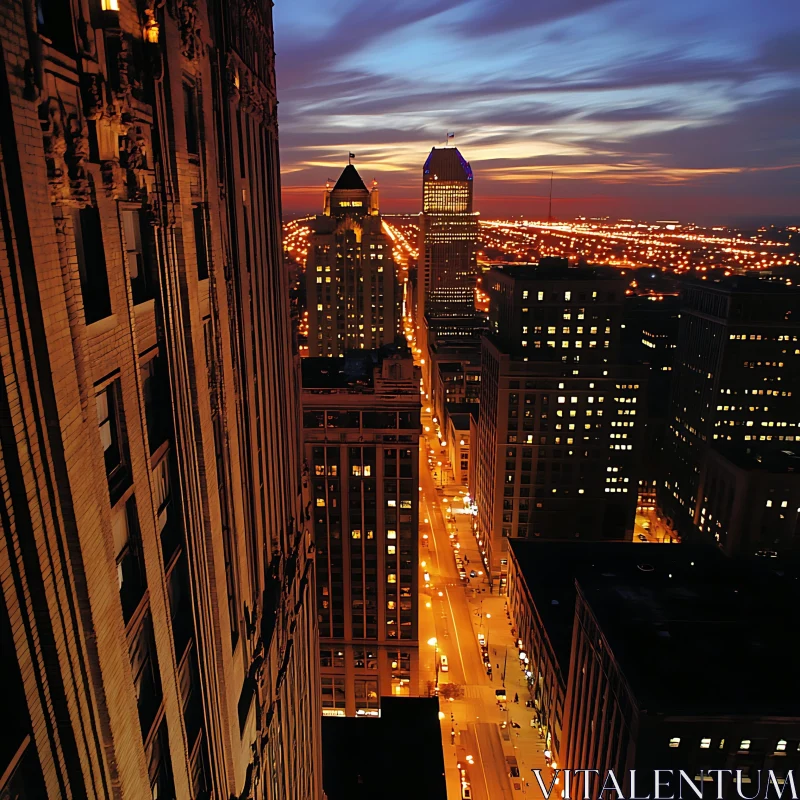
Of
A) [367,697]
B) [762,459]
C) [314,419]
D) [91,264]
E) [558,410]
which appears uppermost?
[91,264]

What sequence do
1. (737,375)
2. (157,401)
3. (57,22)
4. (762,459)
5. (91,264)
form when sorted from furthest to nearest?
(737,375) < (762,459) < (157,401) < (91,264) < (57,22)

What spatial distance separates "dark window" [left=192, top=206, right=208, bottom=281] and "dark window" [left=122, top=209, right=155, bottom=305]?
4.16 metres

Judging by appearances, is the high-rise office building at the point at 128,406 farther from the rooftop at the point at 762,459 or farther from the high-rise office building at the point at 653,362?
the rooftop at the point at 762,459

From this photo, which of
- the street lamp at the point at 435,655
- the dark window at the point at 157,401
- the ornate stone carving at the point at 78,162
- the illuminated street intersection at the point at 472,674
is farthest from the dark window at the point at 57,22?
the street lamp at the point at 435,655

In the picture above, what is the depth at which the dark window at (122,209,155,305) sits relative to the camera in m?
15.2

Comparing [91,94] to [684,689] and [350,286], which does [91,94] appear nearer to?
[684,689]

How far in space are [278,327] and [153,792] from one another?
2805 centimetres

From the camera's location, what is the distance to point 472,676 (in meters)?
85.9

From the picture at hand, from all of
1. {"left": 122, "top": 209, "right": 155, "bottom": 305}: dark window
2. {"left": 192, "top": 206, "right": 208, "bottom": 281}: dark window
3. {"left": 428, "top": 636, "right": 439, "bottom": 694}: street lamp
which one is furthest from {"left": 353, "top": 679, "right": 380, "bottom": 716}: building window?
{"left": 122, "top": 209, "right": 155, "bottom": 305}: dark window

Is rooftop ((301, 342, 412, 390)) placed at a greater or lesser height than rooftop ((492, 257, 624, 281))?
lesser

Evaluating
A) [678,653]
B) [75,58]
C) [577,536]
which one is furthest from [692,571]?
[75,58]

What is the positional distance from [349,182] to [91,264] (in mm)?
165755

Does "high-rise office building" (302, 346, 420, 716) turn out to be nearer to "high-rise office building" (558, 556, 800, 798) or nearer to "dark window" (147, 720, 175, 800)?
"high-rise office building" (558, 556, 800, 798)

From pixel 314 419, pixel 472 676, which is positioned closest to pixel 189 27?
pixel 314 419
